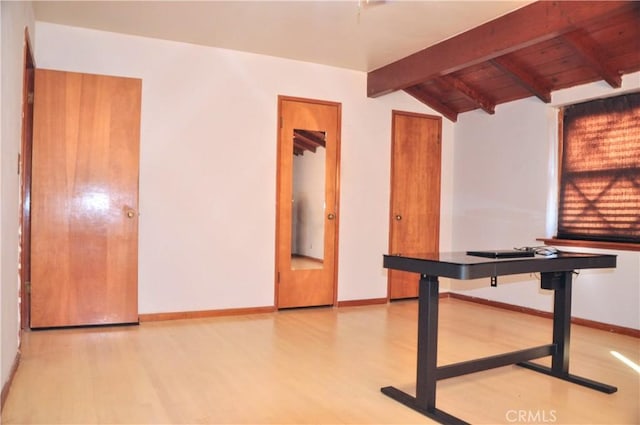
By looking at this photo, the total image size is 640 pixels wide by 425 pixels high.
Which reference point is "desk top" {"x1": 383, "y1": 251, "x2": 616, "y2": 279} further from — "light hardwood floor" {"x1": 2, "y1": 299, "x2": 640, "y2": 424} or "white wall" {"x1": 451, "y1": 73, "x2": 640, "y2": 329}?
"white wall" {"x1": 451, "y1": 73, "x2": 640, "y2": 329}

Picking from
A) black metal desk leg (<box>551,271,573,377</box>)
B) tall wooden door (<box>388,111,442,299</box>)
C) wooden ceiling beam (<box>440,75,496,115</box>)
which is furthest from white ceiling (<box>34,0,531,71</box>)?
black metal desk leg (<box>551,271,573,377</box>)

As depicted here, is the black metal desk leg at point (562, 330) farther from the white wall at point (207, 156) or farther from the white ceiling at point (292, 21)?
the white wall at point (207, 156)

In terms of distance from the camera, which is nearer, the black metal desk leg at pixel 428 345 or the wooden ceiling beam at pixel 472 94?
the black metal desk leg at pixel 428 345

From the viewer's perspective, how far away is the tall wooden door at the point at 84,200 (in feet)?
12.5

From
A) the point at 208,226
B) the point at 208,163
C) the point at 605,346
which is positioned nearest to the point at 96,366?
the point at 208,226

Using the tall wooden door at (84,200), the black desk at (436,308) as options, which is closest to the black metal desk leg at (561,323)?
the black desk at (436,308)

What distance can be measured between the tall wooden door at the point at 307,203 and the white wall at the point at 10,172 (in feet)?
7.74

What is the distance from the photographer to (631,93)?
407cm

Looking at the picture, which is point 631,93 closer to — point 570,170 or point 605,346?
point 570,170

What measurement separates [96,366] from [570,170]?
4262 mm

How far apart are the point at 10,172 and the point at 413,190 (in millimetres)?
4005

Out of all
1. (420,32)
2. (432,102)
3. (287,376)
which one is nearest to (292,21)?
(420,32)

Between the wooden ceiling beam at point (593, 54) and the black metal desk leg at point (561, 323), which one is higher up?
the wooden ceiling beam at point (593, 54)

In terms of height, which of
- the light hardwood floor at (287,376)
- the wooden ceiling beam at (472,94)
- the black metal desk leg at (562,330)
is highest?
the wooden ceiling beam at (472,94)
